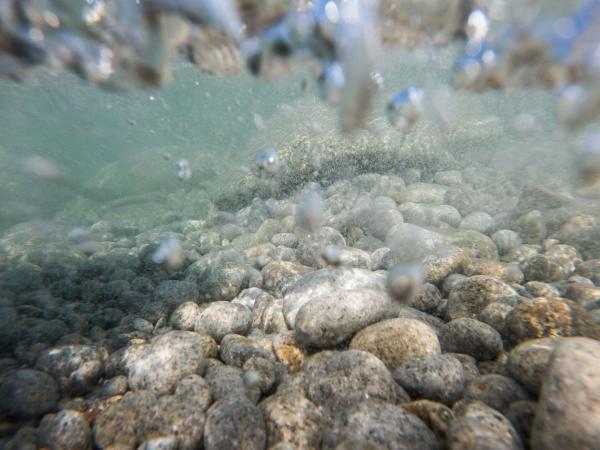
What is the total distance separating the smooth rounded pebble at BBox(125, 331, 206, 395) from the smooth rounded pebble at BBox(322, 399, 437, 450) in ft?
5.53

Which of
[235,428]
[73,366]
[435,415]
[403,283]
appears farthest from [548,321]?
[73,366]

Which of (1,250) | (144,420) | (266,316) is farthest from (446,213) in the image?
(1,250)

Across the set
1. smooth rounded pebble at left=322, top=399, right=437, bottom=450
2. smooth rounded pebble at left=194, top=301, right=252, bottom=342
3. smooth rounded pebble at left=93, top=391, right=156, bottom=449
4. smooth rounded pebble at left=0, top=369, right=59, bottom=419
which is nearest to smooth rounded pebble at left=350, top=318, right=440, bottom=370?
smooth rounded pebble at left=322, top=399, right=437, bottom=450

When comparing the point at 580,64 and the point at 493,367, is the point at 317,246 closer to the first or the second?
the point at 493,367

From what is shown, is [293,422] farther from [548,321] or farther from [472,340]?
[548,321]

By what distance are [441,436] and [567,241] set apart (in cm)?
568

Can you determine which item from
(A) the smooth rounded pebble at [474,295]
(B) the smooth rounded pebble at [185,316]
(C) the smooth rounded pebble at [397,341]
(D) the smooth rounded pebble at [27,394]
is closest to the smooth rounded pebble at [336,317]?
(C) the smooth rounded pebble at [397,341]

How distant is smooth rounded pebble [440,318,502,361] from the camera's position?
10.1 ft

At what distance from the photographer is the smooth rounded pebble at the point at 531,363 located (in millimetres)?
2453

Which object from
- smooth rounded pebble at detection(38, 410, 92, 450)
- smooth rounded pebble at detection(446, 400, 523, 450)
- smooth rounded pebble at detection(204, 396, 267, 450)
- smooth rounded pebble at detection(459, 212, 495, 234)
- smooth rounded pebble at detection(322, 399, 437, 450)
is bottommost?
smooth rounded pebble at detection(38, 410, 92, 450)

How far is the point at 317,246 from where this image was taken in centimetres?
620

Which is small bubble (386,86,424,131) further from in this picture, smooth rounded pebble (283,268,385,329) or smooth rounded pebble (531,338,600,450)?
smooth rounded pebble (531,338,600,450)

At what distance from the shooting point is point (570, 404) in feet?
6.25

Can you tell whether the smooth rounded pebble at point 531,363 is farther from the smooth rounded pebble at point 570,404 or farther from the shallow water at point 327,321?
the smooth rounded pebble at point 570,404
